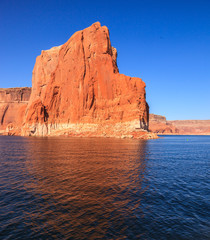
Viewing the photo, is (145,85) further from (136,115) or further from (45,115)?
(45,115)

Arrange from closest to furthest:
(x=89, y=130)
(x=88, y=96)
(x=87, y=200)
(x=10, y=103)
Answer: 1. (x=87, y=200)
2. (x=89, y=130)
3. (x=88, y=96)
4. (x=10, y=103)

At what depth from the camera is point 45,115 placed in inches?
3506

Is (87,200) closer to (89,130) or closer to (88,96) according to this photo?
(89,130)

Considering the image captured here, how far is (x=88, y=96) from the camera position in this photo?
86438 millimetres

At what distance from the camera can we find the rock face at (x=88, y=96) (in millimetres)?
76750

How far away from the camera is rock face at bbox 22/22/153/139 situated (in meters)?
76.8

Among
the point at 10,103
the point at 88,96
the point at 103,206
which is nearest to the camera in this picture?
the point at 103,206

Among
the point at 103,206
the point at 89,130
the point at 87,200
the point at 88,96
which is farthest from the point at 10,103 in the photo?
the point at 103,206

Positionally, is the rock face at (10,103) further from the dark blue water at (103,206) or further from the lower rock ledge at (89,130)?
the dark blue water at (103,206)

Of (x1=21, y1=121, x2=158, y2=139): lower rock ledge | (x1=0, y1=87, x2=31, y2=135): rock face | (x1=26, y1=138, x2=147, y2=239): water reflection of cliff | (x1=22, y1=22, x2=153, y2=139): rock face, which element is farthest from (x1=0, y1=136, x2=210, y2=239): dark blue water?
(x1=0, y1=87, x2=31, y2=135): rock face

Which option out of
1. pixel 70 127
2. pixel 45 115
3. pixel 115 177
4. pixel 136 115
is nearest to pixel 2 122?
pixel 45 115

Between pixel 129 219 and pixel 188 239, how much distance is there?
6.75 ft

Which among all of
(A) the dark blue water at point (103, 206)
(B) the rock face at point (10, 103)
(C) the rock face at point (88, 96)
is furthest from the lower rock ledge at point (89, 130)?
(B) the rock face at point (10, 103)

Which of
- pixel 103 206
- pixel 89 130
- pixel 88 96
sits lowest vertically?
pixel 103 206
